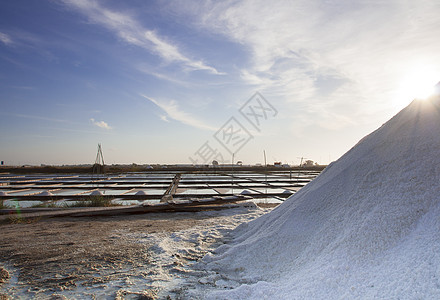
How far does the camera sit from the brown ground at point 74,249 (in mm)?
2076

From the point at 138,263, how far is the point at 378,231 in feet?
5.96

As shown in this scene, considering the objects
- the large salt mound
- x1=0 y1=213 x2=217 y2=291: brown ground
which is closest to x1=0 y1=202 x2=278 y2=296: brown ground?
x1=0 y1=213 x2=217 y2=291: brown ground

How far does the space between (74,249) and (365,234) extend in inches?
99.0

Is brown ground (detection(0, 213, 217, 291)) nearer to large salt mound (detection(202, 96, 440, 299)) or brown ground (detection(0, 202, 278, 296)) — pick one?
brown ground (detection(0, 202, 278, 296))

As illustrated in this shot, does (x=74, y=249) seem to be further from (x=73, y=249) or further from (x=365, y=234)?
(x=365, y=234)

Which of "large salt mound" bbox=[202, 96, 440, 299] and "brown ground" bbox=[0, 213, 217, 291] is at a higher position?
"large salt mound" bbox=[202, 96, 440, 299]

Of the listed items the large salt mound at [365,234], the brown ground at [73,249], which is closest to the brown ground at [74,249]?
the brown ground at [73,249]

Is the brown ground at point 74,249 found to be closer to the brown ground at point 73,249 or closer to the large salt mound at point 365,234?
the brown ground at point 73,249

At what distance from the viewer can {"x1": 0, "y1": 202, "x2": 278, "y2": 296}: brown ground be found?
2.08m

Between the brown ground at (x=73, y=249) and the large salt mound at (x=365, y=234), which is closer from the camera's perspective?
the large salt mound at (x=365, y=234)

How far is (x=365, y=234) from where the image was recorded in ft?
5.46

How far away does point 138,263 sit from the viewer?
2352 mm

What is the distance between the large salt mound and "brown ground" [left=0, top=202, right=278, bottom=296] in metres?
0.85

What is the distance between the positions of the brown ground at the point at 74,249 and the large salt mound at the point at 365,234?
85cm
